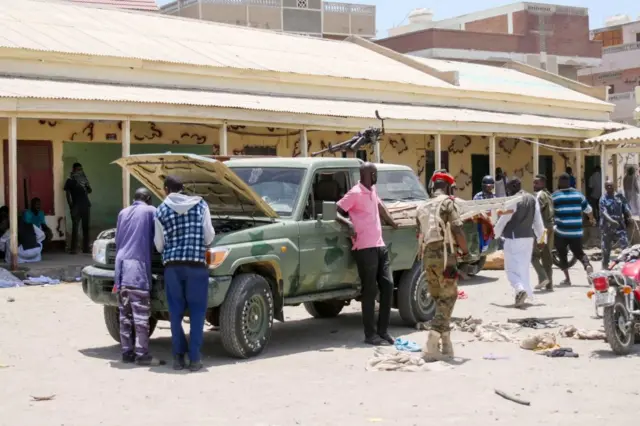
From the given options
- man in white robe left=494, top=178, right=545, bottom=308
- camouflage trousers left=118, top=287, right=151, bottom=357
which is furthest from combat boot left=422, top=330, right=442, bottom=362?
man in white robe left=494, top=178, right=545, bottom=308

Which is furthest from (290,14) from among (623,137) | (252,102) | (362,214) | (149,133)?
(362,214)

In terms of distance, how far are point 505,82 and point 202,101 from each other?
14281 millimetres

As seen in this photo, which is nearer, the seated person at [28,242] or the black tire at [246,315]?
the black tire at [246,315]

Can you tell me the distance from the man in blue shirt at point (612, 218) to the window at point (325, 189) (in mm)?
7380

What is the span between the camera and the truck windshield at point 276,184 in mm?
9648

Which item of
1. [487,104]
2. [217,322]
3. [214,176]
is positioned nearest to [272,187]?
[214,176]

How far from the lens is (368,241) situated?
9.62m

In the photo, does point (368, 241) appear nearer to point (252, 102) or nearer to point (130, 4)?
point (252, 102)

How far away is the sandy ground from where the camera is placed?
672 centimetres

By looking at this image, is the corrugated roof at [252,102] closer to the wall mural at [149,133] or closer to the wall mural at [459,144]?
the wall mural at [149,133]

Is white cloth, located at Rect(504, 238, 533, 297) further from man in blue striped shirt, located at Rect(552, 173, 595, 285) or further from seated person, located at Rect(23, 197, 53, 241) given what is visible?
seated person, located at Rect(23, 197, 53, 241)

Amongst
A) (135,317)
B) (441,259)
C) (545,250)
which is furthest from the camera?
(545,250)

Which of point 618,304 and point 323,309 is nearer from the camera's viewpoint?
point 618,304

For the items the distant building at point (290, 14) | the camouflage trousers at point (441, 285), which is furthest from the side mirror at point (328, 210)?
the distant building at point (290, 14)
